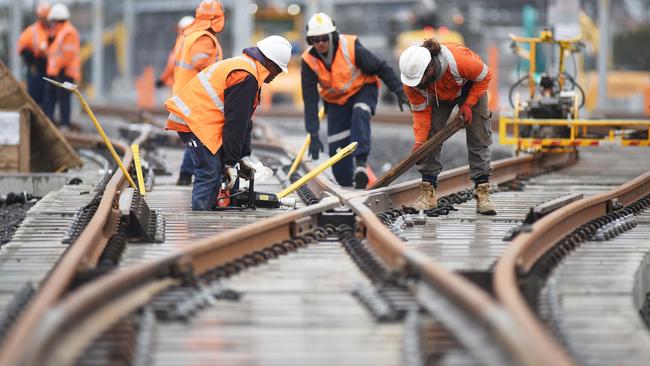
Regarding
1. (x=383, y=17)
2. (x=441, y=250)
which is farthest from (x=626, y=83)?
(x=441, y=250)

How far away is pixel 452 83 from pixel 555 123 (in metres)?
4.74

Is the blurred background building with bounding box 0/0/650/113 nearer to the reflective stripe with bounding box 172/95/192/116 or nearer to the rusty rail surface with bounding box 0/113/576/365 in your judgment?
the reflective stripe with bounding box 172/95/192/116

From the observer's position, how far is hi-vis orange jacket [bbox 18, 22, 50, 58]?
19219mm

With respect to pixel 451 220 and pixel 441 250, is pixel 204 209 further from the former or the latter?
pixel 441 250

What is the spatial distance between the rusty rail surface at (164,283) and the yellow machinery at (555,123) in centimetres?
493

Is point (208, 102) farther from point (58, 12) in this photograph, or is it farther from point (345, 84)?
point (58, 12)

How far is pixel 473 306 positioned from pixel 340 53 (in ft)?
22.6

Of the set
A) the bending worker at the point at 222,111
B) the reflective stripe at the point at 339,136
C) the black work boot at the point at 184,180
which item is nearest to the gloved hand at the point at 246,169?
the bending worker at the point at 222,111

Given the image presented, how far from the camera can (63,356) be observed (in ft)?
15.5

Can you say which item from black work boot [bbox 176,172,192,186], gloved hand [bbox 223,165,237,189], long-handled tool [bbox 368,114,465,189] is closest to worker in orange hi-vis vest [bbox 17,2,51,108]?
black work boot [bbox 176,172,192,186]

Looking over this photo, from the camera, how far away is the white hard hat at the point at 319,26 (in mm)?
11414

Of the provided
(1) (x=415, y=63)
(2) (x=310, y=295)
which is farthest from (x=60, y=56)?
(2) (x=310, y=295)

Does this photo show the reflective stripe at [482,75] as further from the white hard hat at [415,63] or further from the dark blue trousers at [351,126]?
the dark blue trousers at [351,126]

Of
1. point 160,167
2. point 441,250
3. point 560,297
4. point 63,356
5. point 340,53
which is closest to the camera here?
point 63,356
